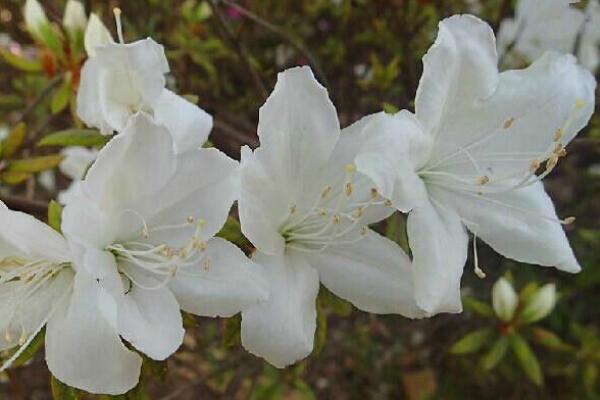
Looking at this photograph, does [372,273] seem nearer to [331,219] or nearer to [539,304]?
[331,219]

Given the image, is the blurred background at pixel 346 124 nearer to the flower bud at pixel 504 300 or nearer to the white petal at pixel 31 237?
the flower bud at pixel 504 300

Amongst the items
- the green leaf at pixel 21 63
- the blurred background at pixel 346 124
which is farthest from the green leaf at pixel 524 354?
the green leaf at pixel 21 63

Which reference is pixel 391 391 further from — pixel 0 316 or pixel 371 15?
pixel 0 316

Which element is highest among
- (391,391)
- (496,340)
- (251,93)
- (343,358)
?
(251,93)

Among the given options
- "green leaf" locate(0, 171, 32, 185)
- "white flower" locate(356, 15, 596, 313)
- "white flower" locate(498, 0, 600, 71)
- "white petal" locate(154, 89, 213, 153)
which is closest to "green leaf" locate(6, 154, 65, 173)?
"green leaf" locate(0, 171, 32, 185)

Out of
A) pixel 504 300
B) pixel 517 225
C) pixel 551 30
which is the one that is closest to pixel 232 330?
pixel 517 225

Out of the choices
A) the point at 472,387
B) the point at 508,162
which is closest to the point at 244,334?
the point at 508,162

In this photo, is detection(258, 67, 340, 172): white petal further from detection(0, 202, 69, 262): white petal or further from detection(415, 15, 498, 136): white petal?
detection(0, 202, 69, 262): white petal
